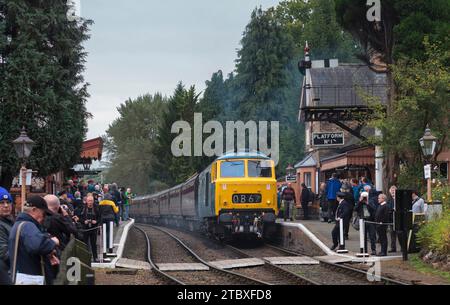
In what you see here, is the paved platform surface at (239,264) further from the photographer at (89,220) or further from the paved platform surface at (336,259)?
the photographer at (89,220)

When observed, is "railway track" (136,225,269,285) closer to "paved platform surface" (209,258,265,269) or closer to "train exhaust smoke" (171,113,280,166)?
"paved platform surface" (209,258,265,269)

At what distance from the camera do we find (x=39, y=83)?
27109mm

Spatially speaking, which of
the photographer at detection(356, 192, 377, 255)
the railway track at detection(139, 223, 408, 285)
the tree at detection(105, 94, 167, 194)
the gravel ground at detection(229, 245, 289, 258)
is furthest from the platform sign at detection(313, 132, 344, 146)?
the tree at detection(105, 94, 167, 194)

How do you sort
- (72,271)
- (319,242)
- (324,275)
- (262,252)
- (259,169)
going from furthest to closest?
(259,169), (262,252), (319,242), (324,275), (72,271)

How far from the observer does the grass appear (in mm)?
15398

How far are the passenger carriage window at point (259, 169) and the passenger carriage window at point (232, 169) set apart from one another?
266 millimetres

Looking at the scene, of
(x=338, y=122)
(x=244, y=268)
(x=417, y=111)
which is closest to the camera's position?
(x=244, y=268)

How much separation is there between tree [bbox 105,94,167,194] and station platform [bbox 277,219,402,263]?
6681 centimetres

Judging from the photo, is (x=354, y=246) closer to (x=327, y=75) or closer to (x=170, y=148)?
(x=327, y=75)

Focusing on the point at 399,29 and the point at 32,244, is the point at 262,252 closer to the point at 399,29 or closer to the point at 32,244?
the point at 399,29

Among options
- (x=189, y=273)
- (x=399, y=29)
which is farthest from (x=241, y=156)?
(x=189, y=273)

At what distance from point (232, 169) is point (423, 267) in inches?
400

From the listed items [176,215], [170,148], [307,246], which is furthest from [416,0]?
[170,148]

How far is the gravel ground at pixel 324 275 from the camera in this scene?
14735 millimetres
